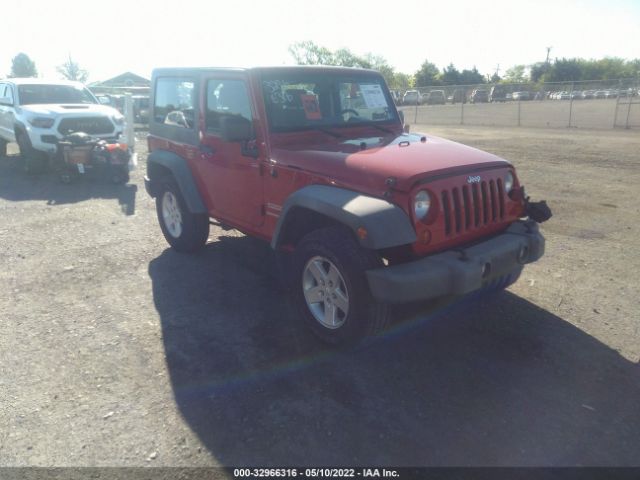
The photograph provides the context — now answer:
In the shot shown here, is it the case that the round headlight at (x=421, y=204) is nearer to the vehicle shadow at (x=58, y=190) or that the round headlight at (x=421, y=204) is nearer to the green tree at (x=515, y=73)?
the vehicle shadow at (x=58, y=190)

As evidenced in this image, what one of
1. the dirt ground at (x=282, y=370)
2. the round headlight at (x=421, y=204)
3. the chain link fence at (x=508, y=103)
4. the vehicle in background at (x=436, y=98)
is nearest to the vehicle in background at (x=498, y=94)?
the chain link fence at (x=508, y=103)

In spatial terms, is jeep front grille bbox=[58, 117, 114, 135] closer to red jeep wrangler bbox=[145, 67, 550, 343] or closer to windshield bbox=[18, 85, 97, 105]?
windshield bbox=[18, 85, 97, 105]

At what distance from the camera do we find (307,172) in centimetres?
386

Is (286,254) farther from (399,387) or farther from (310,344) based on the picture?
(399,387)

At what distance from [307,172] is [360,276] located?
3.26ft

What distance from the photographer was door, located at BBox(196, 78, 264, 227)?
174 inches

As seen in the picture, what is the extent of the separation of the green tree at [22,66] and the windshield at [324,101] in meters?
66.6

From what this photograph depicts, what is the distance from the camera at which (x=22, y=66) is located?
60.5 metres

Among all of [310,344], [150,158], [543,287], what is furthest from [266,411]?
[150,158]

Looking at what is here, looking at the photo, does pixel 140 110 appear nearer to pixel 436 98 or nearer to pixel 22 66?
pixel 436 98

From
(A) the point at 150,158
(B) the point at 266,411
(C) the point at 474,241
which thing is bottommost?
(B) the point at 266,411

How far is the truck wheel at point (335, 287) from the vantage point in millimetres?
3359

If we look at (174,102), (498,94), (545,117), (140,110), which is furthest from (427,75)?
(174,102)

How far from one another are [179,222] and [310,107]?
7.11ft
